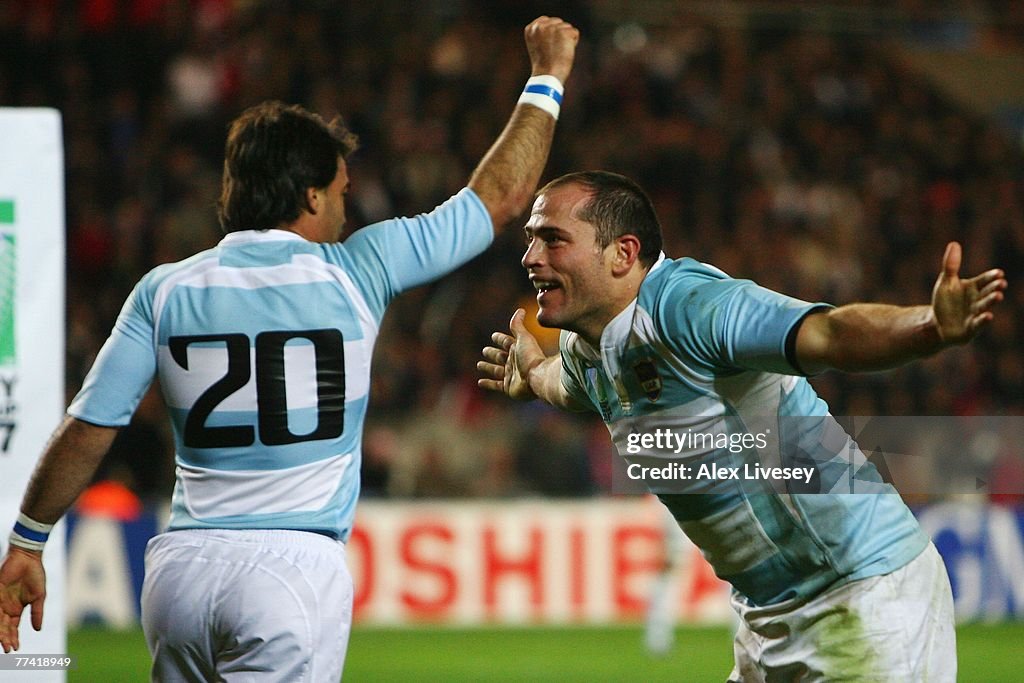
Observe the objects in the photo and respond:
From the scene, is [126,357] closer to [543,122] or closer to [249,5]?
[543,122]

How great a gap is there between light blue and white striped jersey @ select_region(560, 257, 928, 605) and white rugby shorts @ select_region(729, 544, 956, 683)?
46mm

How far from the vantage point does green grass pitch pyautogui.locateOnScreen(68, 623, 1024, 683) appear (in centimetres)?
979

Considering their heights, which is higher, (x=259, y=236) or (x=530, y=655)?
(x=259, y=236)

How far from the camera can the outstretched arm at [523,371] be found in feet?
15.7

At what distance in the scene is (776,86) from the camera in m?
17.4

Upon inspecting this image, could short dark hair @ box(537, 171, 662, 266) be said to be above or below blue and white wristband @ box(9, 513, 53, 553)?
above

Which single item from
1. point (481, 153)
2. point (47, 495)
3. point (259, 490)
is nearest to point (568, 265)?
point (259, 490)

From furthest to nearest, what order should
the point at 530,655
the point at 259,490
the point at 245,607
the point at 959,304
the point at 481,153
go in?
the point at 481,153, the point at 530,655, the point at 259,490, the point at 245,607, the point at 959,304

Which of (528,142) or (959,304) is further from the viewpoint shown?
(528,142)

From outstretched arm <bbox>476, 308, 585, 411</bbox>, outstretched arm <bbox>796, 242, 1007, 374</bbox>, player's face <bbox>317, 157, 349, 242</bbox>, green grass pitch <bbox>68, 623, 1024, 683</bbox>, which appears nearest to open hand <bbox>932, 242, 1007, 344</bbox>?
outstretched arm <bbox>796, 242, 1007, 374</bbox>

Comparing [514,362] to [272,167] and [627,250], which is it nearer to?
[627,250]

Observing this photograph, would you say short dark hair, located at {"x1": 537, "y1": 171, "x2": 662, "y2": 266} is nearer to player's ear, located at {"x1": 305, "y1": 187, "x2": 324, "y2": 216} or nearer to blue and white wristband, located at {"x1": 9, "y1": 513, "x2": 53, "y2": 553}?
player's ear, located at {"x1": 305, "y1": 187, "x2": 324, "y2": 216}

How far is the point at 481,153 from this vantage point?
1520cm

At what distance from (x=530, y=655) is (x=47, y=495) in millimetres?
7525
